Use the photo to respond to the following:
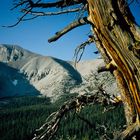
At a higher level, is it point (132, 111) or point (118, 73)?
point (118, 73)

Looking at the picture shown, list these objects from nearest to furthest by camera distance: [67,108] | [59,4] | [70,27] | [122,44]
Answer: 1. [122,44]
2. [70,27]
3. [59,4]
4. [67,108]

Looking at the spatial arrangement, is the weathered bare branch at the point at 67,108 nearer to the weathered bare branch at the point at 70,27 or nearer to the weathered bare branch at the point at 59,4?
the weathered bare branch at the point at 70,27

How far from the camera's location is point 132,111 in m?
3.61

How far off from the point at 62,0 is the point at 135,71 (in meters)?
1.53

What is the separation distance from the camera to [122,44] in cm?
361

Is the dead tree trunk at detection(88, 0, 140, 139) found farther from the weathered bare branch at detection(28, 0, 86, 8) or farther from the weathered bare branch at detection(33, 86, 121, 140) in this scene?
the weathered bare branch at detection(33, 86, 121, 140)

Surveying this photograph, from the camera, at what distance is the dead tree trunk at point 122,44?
139 inches

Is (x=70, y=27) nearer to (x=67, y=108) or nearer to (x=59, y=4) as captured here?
(x=59, y=4)

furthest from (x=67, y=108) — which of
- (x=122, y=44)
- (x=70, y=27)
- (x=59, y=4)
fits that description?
(x=59, y=4)

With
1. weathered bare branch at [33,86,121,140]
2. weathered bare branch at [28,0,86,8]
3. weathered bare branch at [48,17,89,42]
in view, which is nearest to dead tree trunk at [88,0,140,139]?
weathered bare branch at [48,17,89,42]

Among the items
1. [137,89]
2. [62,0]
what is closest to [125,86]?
[137,89]

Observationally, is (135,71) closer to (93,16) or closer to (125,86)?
(125,86)

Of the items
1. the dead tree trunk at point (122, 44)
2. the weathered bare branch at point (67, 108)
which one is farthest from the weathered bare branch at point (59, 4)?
the weathered bare branch at point (67, 108)

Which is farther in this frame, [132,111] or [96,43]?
[96,43]
